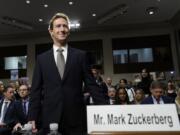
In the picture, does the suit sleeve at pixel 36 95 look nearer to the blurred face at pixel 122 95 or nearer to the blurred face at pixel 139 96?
the blurred face at pixel 122 95

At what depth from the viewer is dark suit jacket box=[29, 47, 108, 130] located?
1.41m

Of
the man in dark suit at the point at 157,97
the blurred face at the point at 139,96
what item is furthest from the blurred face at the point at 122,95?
the man in dark suit at the point at 157,97

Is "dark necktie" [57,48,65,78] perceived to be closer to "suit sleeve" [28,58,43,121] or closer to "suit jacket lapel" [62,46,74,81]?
"suit jacket lapel" [62,46,74,81]

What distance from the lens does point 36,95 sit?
1.52m

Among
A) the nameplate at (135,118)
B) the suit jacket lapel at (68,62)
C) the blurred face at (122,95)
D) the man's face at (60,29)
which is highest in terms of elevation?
the man's face at (60,29)

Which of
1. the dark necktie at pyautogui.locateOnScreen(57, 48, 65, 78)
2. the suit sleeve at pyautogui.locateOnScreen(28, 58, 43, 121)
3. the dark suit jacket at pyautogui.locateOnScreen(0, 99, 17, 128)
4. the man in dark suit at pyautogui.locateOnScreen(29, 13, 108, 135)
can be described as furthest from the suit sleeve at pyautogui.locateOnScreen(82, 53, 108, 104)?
the dark suit jacket at pyautogui.locateOnScreen(0, 99, 17, 128)

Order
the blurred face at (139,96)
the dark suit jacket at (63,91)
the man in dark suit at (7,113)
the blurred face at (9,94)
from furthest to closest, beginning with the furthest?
the blurred face at (139,96), the blurred face at (9,94), the man in dark suit at (7,113), the dark suit jacket at (63,91)

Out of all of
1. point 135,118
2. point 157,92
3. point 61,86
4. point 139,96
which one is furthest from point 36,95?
point 139,96

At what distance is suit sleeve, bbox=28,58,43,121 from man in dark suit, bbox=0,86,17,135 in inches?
97.8

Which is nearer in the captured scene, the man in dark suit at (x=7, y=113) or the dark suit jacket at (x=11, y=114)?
the man in dark suit at (x=7, y=113)

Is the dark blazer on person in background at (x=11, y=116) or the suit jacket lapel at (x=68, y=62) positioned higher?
the suit jacket lapel at (x=68, y=62)

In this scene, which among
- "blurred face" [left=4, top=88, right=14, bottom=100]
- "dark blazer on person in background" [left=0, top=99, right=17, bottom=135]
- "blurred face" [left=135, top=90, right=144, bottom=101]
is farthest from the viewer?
"blurred face" [left=135, top=90, right=144, bottom=101]

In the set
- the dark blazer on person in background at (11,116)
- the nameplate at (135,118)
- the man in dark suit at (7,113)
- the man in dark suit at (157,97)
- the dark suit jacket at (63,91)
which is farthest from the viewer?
the dark blazer on person in background at (11,116)

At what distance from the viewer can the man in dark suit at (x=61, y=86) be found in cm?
141
